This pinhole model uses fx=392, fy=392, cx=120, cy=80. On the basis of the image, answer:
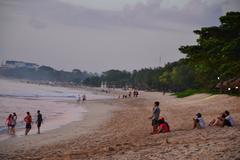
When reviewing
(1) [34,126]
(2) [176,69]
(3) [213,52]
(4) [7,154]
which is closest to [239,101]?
(3) [213,52]

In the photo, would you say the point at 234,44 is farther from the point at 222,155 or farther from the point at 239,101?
the point at 222,155

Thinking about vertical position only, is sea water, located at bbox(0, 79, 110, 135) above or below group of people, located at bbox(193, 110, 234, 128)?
below

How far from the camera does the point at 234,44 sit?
24.4 metres

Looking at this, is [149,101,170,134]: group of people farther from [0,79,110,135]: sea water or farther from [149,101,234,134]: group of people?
[0,79,110,135]: sea water

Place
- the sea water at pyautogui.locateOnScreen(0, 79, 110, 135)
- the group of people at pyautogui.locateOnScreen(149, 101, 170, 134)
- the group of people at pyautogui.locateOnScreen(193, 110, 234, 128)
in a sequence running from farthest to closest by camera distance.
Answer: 1. the sea water at pyautogui.locateOnScreen(0, 79, 110, 135)
2. the group of people at pyautogui.locateOnScreen(149, 101, 170, 134)
3. the group of people at pyautogui.locateOnScreen(193, 110, 234, 128)

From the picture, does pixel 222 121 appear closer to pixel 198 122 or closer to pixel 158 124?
pixel 198 122

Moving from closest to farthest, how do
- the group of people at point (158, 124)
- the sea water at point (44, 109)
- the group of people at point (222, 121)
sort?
the group of people at point (222, 121)
the group of people at point (158, 124)
the sea water at point (44, 109)

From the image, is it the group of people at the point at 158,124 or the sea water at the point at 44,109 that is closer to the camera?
the group of people at the point at 158,124

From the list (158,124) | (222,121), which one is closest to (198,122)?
(222,121)

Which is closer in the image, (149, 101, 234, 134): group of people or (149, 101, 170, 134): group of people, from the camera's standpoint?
(149, 101, 234, 134): group of people

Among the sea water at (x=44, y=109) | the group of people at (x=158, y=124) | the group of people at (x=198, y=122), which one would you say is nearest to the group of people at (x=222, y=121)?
the group of people at (x=198, y=122)

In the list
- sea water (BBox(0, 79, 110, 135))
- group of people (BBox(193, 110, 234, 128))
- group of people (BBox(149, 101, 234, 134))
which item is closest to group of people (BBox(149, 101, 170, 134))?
group of people (BBox(149, 101, 234, 134))

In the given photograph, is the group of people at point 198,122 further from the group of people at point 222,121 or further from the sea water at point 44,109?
the sea water at point 44,109

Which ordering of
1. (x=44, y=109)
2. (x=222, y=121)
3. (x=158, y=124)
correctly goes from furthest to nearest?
(x=44, y=109) < (x=158, y=124) < (x=222, y=121)
